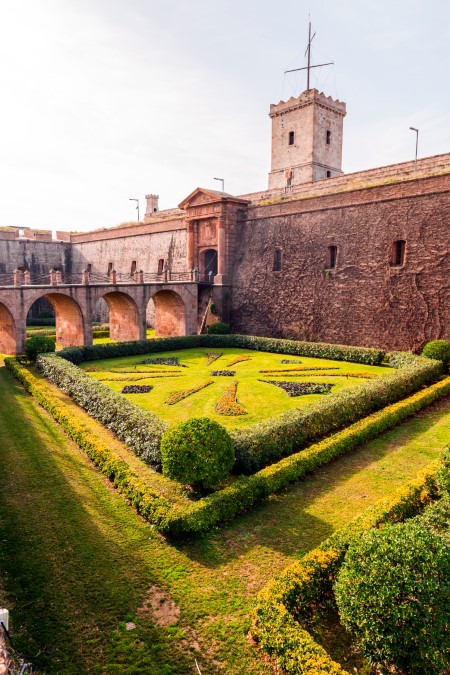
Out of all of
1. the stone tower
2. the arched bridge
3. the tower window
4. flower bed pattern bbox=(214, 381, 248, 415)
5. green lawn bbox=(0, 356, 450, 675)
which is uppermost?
the stone tower

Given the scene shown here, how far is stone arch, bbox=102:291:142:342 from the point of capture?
25.5 m

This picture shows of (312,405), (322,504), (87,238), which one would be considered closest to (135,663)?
Result: (322,504)

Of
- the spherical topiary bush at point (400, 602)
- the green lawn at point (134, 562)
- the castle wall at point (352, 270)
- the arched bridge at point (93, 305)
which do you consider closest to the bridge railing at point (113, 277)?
the arched bridge at point (93, 305)

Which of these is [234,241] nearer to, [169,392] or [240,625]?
[169,392]

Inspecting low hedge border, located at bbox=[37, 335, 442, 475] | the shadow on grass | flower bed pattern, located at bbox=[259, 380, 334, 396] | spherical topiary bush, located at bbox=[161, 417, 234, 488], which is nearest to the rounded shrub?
low hedge border, located at bbox=[37, 335, 442, 475]

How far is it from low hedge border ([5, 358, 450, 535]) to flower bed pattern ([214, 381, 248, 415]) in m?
3.15

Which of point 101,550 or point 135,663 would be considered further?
point 101,550

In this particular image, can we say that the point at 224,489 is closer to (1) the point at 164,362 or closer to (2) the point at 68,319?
(1) the point at 164,362

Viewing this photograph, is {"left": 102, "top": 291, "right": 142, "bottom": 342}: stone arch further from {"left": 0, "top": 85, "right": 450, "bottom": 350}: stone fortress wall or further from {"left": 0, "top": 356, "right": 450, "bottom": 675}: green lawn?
{"left": 0, "top": 356, "right": 450, "bottom": 675}: green lawn

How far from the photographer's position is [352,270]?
73.7 ft

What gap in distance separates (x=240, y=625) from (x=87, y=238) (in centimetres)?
3928

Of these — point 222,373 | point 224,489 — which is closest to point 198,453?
point 224,489

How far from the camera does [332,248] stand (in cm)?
2370

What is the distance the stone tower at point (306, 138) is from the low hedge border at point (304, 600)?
31.2 meters
